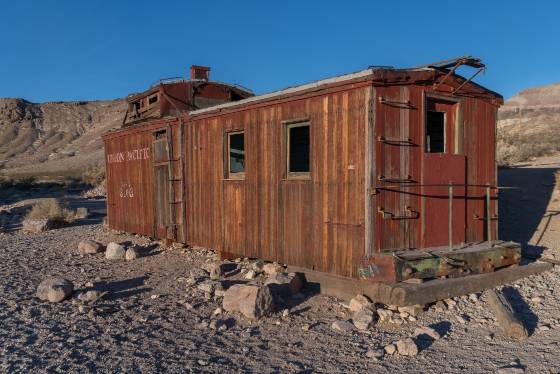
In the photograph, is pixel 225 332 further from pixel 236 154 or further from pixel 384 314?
pixel 236 154

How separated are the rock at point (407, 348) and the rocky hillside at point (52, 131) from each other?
58406 millimetres

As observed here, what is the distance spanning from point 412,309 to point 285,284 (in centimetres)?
184

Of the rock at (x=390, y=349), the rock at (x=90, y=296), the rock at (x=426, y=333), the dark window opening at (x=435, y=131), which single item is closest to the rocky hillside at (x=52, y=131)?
the rock at (x=90, y=296)

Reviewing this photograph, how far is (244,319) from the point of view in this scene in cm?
638

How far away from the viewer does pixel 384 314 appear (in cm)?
624

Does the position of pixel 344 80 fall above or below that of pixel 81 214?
above

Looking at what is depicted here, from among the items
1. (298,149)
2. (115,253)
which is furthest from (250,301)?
(115,253)

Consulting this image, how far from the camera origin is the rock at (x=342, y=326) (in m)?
5.94

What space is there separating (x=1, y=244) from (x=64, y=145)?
228 feet

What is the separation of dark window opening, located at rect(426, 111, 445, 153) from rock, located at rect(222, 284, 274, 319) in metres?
3.55

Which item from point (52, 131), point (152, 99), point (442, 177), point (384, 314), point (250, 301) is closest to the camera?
point (384, 314)

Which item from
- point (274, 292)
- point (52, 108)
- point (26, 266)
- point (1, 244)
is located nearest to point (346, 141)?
point (274, 292)

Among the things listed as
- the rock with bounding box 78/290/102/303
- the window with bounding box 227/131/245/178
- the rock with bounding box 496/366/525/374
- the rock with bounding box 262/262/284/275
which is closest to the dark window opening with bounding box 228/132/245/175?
the window with bounding box 227/131/245/178

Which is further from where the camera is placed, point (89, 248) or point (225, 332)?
point (89, 248)
